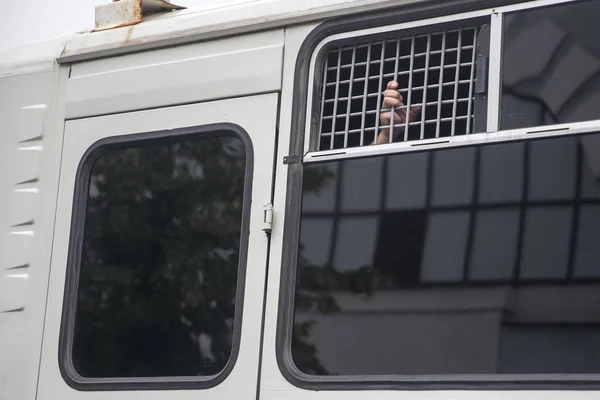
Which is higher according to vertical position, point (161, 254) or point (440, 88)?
point (440, 88)

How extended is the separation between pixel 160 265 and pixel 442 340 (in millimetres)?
1053

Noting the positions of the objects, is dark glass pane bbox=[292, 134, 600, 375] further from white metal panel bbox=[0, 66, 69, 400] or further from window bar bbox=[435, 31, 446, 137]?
white metal panel bbox=[0, 66, 69, 400]

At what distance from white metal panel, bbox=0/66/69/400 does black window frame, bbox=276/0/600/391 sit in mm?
956

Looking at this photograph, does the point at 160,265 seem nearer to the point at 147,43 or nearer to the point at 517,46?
the point at 147,43

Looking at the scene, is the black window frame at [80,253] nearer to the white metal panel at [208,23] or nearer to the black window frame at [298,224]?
the black window frame at [298,224]

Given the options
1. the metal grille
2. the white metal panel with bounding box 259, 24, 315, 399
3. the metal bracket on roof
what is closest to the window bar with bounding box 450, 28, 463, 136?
the metal grille

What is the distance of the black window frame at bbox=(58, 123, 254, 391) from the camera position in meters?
3.39

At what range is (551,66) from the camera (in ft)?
10.1

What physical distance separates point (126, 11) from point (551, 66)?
1.69m

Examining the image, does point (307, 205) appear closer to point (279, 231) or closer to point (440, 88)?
point (279, 231)

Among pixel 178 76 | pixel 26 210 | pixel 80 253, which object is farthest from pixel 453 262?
pixel 26 210

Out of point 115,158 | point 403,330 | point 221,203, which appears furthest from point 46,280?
point 403,330

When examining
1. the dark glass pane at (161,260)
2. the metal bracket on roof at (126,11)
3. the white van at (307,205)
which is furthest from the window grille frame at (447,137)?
the metal bracket on roof at (126,11)

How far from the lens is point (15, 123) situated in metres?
4.07
